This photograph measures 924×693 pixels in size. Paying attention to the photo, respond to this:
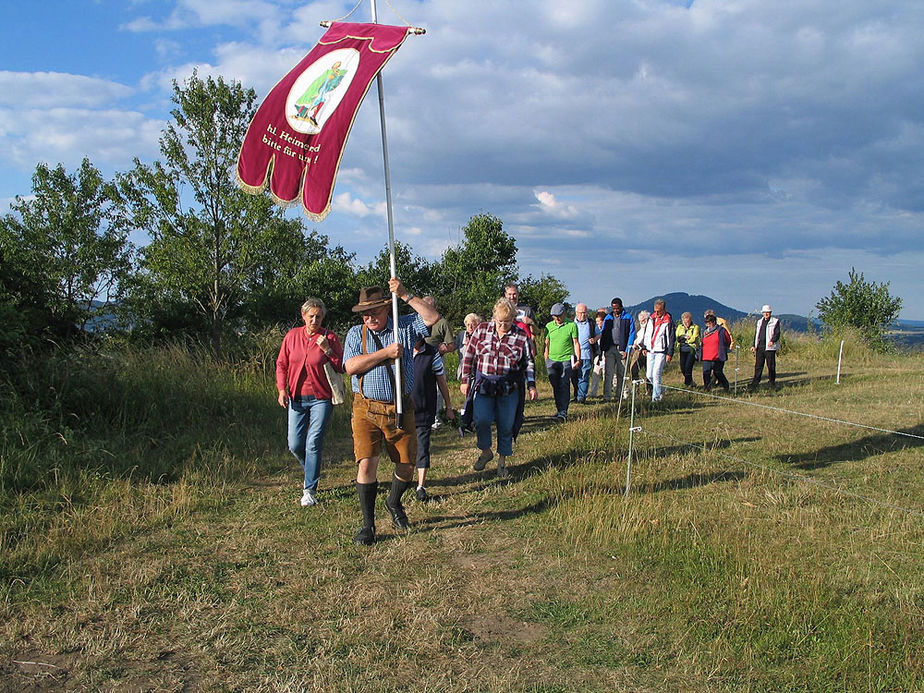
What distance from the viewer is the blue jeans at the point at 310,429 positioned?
19.0 ft

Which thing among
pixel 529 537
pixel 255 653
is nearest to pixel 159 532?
pixel 255 653

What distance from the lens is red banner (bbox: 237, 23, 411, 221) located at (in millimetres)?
4469

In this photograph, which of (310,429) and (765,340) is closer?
(310,429)

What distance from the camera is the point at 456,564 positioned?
456cm

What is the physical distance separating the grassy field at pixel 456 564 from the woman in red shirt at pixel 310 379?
49 cm

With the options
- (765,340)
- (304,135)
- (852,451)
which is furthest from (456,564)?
(765,340)

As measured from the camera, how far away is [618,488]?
19.7ft

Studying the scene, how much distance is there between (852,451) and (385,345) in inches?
228

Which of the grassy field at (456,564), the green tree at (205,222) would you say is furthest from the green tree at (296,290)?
the grassy field at (456,564)

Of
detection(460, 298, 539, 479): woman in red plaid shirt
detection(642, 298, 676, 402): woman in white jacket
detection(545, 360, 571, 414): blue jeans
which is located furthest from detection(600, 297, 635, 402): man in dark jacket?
detection(460, 298, 539, 479): woman in red plaid shirt

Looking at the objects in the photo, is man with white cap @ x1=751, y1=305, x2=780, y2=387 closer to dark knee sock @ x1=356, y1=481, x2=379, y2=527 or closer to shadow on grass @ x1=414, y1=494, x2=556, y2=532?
shadow on grass @ x1=414, y1=494, x2=556, y2=532

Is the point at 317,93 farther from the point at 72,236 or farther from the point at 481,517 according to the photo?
the point at 72,236

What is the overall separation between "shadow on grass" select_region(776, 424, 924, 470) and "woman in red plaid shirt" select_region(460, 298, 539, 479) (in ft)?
10.2

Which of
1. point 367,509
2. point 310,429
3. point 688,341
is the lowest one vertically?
point 367,509
